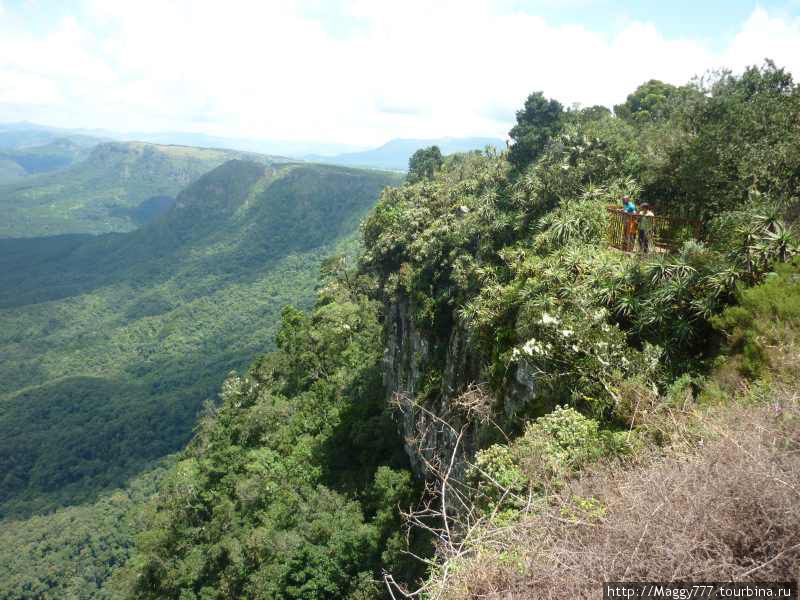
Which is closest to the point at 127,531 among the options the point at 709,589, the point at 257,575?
the point at 257,575

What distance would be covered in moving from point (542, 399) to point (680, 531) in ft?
24.9

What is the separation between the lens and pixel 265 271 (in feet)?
581

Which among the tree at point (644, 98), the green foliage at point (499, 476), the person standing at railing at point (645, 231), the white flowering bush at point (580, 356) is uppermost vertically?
the tree at point (644, 98)

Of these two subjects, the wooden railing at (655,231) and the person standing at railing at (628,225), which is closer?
the wooden railing at (655,231)

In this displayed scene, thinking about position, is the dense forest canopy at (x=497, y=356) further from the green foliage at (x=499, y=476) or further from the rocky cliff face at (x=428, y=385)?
the rocky cliff face at (x=428, y=385)

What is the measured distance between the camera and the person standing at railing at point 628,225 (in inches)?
609

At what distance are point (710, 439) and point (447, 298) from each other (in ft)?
55.6

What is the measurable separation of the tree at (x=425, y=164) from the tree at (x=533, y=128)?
21787mm

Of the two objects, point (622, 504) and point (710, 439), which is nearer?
point (622, 504)

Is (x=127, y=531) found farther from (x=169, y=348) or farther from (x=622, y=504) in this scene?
(x=622, y=504)

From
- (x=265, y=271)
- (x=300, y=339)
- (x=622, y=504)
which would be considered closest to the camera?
(x=622, y=504)

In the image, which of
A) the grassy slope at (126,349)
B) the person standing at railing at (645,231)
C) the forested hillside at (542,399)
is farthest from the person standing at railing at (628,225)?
the grassy slope at (126,349)

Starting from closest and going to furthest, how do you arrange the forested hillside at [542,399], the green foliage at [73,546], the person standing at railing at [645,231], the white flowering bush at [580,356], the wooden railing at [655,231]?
the forested hillside at [542,399]
the white flowering bush at [580,356]
the wooden railing at [655,231]
the person standing at railing at [645,231]
the green foliage at [73,546]

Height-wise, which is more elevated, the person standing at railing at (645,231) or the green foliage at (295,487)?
the person standing at railing at (645,231)
